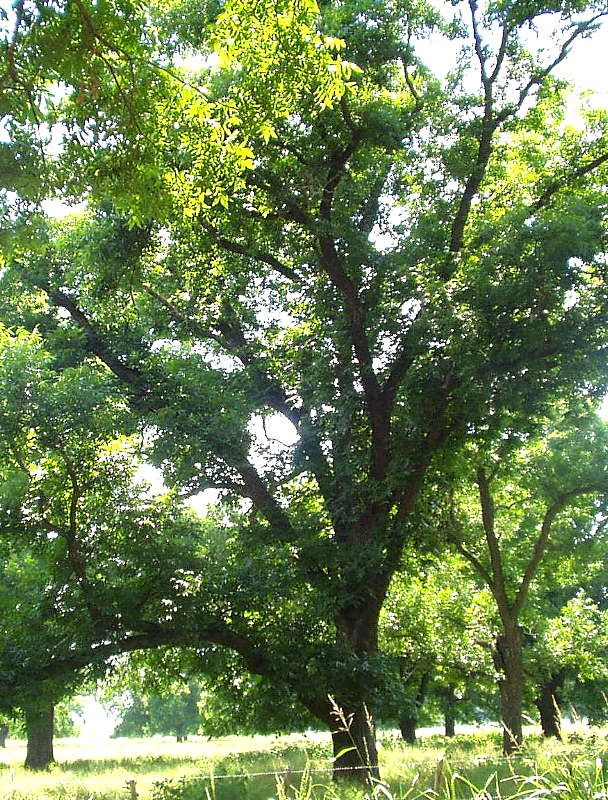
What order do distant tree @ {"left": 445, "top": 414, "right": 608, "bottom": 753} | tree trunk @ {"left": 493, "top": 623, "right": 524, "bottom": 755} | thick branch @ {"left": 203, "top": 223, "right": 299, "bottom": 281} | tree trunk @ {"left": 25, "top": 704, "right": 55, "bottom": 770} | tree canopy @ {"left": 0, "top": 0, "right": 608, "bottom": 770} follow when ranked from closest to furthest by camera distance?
tree canopy @ {"left": 0, "top": 0, "right": 608, "bottom": 770} < thick branch @ {"left": 203, "top": 223, "right": 299, "bottom": 281} < distant tree @ {"left": 445, "top": 414, "right": 608, "bottom": 753} < tree trunk @ {"left": 493, "top": 623, "right": 524, "bottom": 755} < tree trunk @ {"left": 25, "top": 704, "right": 55, "bottom": 770}

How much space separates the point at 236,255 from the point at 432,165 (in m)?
3.85

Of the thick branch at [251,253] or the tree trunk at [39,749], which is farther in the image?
the tree trunk at [39,749]

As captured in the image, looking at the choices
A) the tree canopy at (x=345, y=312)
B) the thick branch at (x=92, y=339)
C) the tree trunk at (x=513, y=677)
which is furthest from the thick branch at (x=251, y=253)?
the tree trunk at (x=513, y=677)

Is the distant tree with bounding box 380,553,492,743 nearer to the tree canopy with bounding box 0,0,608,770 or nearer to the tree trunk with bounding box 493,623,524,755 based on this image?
the tree trunk with bounding box 493,623,524,755

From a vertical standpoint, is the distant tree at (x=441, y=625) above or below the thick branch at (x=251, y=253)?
below

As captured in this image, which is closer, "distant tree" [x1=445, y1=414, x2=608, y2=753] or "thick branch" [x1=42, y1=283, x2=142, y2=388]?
"thick branch" [x1=42, y1=283, x2=142, y2=388]

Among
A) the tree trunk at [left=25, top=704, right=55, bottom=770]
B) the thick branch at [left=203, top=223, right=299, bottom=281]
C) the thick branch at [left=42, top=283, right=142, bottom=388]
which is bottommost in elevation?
the tree trunk at [left=25, top=704, right=55, bottom=770]

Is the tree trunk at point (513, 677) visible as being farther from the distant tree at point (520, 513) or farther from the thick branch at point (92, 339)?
the thick branch at point (92, 339)

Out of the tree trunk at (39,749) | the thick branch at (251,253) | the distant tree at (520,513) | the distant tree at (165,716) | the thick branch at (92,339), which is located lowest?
the distant tree at (165,716)

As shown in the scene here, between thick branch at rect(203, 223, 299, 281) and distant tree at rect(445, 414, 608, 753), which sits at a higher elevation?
thick branch at rect(203, 223, 299, 281)

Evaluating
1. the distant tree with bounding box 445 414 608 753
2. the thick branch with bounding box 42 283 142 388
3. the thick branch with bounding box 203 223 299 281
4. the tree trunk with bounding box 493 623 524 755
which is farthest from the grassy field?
the thick branch with bounding box 203 223 299 281

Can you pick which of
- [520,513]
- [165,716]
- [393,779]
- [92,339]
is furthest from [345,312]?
[165,716]

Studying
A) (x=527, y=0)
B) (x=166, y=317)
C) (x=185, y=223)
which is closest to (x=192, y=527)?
(x=166, y=317)

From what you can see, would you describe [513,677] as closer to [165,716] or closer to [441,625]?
[441,625]
